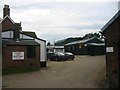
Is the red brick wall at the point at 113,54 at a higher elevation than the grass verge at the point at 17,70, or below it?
higher

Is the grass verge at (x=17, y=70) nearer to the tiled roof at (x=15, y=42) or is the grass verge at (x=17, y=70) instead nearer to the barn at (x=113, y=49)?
the tiled roof at (x=15, y=42)

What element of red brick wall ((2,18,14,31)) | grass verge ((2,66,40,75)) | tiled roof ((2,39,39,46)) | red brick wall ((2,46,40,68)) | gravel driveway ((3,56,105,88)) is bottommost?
gravel driveway ((3,56,105,88))

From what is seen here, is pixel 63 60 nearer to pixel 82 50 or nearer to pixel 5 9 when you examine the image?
pixel 5 9

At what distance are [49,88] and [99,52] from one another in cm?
4247

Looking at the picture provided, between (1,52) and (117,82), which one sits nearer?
(117,82)

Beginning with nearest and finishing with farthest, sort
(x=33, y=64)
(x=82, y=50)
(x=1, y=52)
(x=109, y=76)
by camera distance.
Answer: (x=109, y=76)
(x=1, y=52)
(x=33, y=64)
(x=82, y=50)

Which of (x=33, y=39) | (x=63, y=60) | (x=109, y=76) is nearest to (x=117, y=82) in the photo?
(x=109, y=76)

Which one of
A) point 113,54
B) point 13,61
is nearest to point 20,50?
point 13,61

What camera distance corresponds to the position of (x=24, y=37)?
37.5 metres

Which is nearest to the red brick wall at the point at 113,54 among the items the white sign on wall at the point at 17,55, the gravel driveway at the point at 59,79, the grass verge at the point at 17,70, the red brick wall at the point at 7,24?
the gravel driveway at the point at 59,79

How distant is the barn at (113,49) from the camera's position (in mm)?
16234

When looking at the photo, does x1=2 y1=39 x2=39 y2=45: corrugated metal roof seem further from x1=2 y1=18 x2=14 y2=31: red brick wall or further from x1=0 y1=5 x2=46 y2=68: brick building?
x1=2 y1=18 x2=14 y2=31: red brick wall

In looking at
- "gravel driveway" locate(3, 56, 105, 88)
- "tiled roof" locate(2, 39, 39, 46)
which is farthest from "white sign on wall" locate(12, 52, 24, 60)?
"gravel driveway" locate(3, 56, 105, 88)

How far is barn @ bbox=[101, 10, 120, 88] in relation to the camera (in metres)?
16.2
